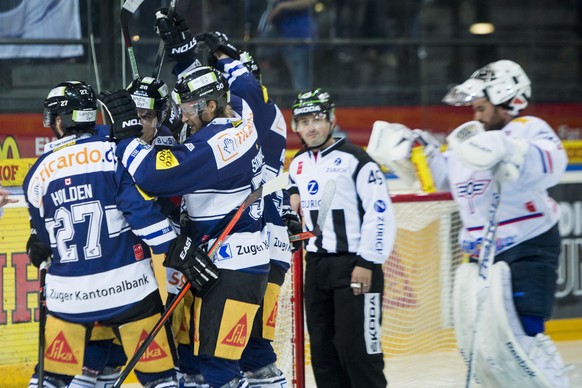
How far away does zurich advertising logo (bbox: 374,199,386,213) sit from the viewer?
4188 millimetres

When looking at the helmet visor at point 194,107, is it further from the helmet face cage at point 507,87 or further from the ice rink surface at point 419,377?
the ice rink surface at point 419,377

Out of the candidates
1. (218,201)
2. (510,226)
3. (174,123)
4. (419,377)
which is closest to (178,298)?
(218,201)

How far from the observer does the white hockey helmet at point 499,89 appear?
3.85 m

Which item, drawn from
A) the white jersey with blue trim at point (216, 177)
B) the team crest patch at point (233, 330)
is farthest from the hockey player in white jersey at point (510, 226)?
the team crest patch at point (233, 330)

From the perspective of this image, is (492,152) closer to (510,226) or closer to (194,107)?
(510,226)

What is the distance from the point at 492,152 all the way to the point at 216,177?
3.04 ft

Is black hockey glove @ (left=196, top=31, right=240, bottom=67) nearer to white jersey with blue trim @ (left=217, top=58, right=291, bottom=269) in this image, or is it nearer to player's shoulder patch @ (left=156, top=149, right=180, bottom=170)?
white jersey with blue trim @ (left=217, top=58, right=291, bottom=269)

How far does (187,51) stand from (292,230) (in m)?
0.87

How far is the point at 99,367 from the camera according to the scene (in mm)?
3672

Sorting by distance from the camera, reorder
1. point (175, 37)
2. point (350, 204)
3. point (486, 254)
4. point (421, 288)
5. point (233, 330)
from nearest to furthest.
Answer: point (233, 330) < point (486, 254) < point (175, 37) < point (350, 204) < point (421, 288)

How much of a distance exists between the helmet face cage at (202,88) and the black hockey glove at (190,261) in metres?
0.46

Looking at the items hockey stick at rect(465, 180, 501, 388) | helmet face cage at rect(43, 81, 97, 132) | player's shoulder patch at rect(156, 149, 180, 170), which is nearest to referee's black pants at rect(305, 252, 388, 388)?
hockey stick at rect(465, 180, 501, 388)

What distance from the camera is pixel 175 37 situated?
401 cm

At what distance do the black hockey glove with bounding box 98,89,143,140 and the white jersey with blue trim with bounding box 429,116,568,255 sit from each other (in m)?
1.17
